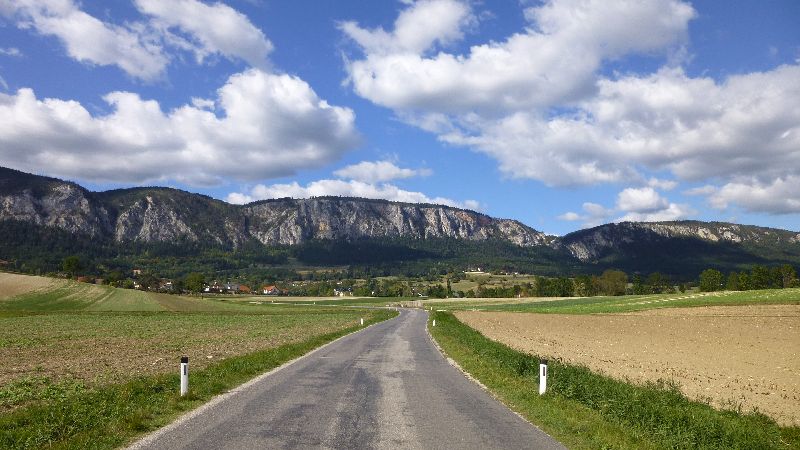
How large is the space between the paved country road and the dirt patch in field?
A: 356 feet

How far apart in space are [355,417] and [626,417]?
272 inches

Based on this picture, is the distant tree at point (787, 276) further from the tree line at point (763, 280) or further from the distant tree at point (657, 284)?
the distant tree at point (657, 284)

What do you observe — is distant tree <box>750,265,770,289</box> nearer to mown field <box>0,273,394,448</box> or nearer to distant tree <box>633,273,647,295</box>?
distant tree <box>633,273,647,295</box>

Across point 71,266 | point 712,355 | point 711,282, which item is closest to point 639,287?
point 711,282

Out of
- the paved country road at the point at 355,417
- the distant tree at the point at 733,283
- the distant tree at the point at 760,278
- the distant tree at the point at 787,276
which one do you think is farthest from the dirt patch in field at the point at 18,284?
the distant tree at the point at 787,276

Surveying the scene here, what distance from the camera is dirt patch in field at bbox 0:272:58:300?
339 ft

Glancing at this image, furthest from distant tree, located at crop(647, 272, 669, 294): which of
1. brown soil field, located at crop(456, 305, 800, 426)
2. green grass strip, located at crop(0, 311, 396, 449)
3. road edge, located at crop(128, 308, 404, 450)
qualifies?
green grass strip, located at crop(0, 311, 396, 449)

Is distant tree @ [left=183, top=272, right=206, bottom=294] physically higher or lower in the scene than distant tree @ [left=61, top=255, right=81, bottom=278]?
lower

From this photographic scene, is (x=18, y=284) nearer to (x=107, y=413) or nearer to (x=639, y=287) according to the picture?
(x=107, y=413)

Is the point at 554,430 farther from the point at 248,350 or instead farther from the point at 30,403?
the point at 248,350

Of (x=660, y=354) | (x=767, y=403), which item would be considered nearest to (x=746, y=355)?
(x=660, y=354)

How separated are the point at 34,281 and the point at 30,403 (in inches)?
4812

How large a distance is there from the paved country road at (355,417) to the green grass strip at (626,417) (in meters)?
0.72

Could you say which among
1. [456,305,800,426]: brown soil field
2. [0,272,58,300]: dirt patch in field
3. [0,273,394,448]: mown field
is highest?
[0,272,58,300]: dirt patch in field
